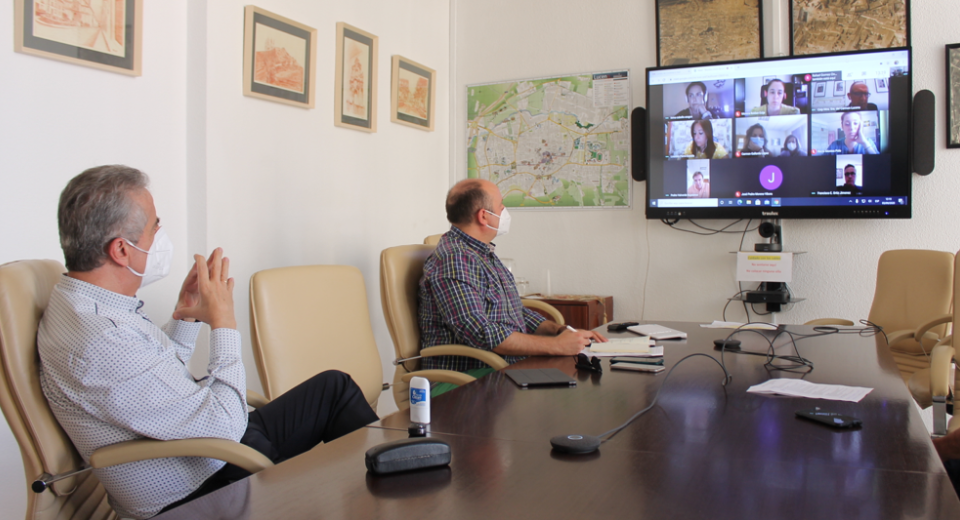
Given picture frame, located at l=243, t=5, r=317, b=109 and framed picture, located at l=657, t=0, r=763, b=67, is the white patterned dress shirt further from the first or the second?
framed picture, located at l=657, t=0, r=763, b=67

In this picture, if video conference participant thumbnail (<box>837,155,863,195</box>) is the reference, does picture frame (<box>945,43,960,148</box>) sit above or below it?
above

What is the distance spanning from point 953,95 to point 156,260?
12.3 ft

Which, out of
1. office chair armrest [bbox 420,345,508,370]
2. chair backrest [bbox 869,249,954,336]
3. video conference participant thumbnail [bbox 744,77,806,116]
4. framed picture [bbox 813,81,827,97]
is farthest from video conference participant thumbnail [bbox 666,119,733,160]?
office chair armrest [bbox 420,345,508,370]

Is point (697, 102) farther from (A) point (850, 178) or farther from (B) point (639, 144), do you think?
(A) point (850, 178)

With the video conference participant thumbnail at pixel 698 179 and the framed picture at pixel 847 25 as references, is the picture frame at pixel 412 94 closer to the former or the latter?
the video conference participant thumbnail at pixel 698 179

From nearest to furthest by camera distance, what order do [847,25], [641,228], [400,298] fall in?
[400,298], [847,25], [641,228]

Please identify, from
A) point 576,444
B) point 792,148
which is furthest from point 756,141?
point 576,444

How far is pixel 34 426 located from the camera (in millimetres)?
1375

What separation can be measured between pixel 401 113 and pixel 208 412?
2.69m

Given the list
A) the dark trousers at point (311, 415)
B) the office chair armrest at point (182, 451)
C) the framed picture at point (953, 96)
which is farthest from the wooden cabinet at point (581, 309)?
the office chair armrest at point (182, 451)

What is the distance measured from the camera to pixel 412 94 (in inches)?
159

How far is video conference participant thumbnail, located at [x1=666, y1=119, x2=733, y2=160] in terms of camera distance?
12.6 feet

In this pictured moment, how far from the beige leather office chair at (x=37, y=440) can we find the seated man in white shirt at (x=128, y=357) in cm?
2

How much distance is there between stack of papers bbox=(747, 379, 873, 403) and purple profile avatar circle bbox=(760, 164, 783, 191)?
2.32 meters
